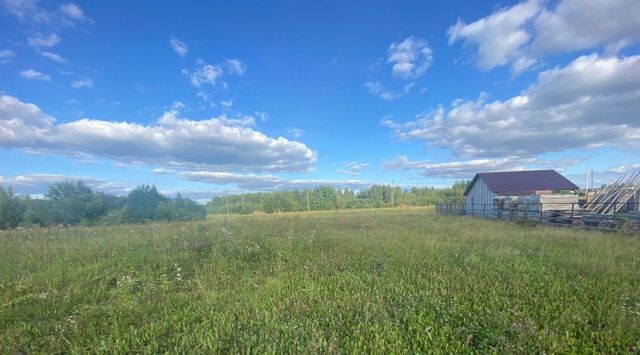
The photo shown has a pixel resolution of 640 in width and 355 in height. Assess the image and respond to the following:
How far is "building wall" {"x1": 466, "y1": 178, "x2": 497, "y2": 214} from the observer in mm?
29819

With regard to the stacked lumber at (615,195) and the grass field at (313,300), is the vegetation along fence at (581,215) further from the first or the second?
the grass field at (313,300)

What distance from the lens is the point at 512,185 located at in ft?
97.5

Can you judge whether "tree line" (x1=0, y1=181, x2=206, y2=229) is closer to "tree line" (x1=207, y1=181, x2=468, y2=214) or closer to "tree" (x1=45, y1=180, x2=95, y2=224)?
"tree" (x1=45, y1=180, x2=95, y2=224)

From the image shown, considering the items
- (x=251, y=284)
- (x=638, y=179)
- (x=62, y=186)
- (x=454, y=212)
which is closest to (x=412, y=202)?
(x=454, y=212)

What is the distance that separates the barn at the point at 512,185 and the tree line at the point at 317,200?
40088 millimetres

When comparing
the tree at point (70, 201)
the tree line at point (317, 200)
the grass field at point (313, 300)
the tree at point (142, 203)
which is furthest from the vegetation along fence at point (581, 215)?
the tree line at point (317, 200)

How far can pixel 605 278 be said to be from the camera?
18.3ft

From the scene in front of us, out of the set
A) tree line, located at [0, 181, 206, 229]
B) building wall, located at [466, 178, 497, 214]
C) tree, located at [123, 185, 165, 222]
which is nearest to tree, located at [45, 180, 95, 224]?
tree line, located at [0, 181, 206, 229]

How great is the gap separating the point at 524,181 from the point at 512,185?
239cm

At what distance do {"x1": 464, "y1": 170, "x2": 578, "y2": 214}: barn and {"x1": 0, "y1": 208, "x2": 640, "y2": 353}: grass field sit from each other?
23203 millimetres

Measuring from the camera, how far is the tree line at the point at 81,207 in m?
26.6

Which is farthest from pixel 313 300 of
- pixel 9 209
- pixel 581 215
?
pixel 9 209

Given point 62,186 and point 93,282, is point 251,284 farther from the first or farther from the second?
point 62,186

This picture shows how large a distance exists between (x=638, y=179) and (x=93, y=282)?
28.3 meters
